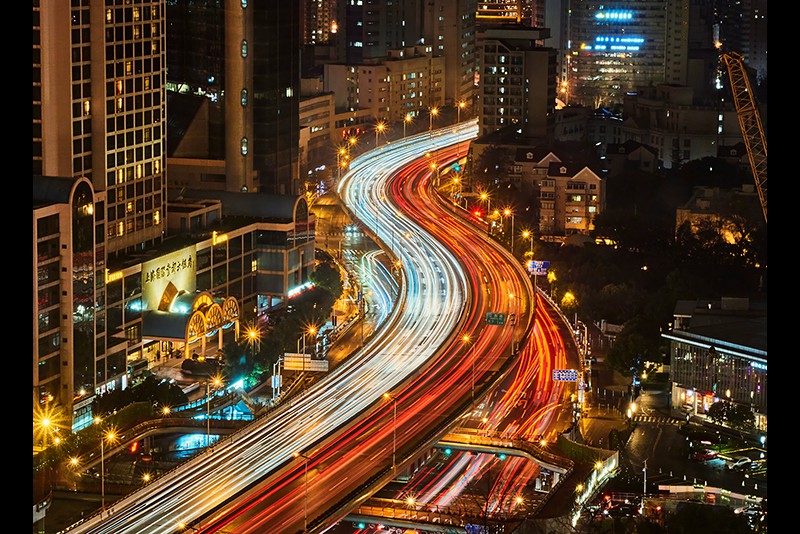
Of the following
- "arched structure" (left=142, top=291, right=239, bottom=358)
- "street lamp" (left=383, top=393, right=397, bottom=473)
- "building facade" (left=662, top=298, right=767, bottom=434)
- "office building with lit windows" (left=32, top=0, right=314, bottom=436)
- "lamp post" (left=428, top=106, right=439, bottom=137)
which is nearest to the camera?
"street lamp" (left=383, top=393, right=397, bottom=473)

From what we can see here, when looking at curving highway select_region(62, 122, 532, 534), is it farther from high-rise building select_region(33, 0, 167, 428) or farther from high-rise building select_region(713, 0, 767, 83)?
high-rise building select_region(713, 0, 767, 83)

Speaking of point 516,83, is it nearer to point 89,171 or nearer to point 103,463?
point 89,171

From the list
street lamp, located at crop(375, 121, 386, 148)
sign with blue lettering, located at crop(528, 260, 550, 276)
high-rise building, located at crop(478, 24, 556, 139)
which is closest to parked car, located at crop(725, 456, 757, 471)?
sign with blue lettering, located at crop(528, 260, 550, 276)

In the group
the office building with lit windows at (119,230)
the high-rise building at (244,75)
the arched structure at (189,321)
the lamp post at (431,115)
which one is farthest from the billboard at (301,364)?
the lamp post at (431,115)

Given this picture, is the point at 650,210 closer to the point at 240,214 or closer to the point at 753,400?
the point at 240,214

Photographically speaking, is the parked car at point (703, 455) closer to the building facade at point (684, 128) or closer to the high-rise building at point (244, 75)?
the high-rise building at point (244, 75)

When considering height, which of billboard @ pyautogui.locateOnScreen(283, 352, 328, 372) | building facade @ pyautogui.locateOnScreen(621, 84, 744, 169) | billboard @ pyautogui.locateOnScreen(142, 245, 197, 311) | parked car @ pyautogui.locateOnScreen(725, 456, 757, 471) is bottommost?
parked car @ pyautogui.locateOnScreen(725, 456, 757, 471)

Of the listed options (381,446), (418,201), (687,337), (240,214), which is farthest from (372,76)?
(381,446)
